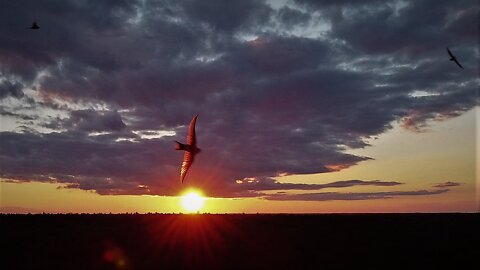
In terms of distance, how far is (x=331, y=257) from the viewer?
49.3 m

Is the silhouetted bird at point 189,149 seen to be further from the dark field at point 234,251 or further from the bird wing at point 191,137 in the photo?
the dark field at point 234,251

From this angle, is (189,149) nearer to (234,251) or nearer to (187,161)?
(187,161)

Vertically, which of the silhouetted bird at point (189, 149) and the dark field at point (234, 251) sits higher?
the silhouetted bird at point (189, 149)

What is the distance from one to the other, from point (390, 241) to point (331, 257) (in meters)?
20.6

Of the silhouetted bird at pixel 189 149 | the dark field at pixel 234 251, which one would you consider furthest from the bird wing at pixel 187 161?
the dark field at pixel 234 251

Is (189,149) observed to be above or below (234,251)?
above

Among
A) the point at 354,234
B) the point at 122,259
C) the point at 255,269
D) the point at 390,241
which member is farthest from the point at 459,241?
the point at 122,259

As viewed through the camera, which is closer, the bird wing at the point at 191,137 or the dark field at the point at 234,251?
the bird wing at the point at 191,137

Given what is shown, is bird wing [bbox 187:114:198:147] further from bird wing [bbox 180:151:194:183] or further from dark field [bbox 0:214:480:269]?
dark field [bbox 0:214:480:269]

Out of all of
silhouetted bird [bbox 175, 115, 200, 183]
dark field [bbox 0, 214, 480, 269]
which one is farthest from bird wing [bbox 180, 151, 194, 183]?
dark field [bbox 0, 214, 480, 269]

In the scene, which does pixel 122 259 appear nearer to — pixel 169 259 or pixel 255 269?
pixel 169 259

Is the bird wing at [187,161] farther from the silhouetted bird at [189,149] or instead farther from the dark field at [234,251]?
the dark field at [234,251]

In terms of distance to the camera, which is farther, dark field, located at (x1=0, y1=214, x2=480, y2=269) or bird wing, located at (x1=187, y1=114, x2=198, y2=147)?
dark field, located at (x1=0, y1=214, x2=480, y2=269)

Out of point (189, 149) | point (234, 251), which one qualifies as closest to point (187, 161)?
point (189, 149)
